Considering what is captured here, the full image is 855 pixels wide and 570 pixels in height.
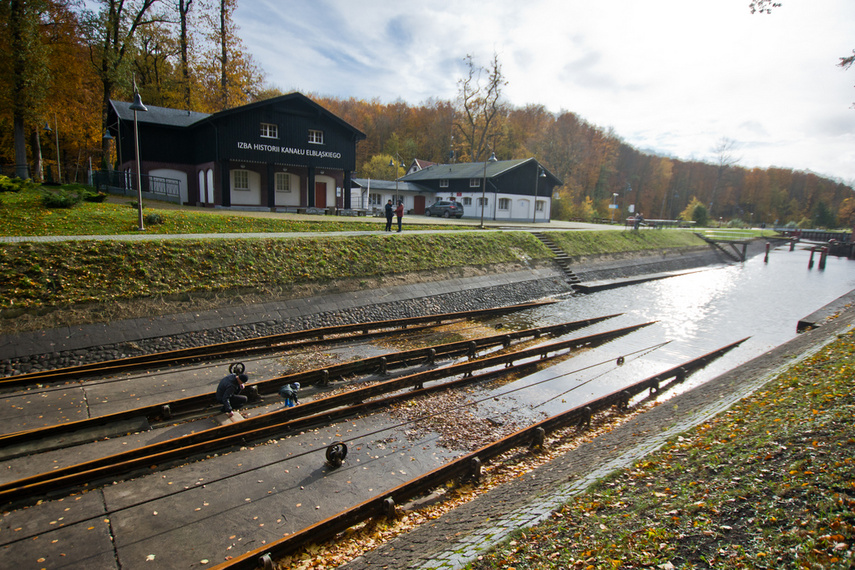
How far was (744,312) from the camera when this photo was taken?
2303cm

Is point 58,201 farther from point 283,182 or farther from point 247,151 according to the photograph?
point 283,182

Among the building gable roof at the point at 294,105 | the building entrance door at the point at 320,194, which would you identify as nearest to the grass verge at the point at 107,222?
the building gable roof at the point at 294,105

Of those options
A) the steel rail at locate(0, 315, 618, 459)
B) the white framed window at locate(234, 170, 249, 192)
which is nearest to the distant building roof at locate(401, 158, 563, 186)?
the white framed window at locate(234, 170, 249, 192)

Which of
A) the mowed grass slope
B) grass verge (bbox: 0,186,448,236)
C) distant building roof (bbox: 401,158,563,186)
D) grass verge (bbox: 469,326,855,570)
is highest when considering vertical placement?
distant building roof (bbox: 401,158,563,186)

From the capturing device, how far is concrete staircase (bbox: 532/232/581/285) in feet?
92.1

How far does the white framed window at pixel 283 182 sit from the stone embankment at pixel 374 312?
60.1 ft

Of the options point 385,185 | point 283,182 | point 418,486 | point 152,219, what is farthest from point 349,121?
point 418,486

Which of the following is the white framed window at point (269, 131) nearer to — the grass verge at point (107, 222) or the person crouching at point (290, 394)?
the grass verge at point (107, 222)

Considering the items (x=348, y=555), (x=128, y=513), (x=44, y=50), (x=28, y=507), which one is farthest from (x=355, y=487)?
(x=44, y=50)

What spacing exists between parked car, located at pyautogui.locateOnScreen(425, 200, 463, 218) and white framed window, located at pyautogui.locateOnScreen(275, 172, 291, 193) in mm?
16020

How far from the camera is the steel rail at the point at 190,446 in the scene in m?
6.47

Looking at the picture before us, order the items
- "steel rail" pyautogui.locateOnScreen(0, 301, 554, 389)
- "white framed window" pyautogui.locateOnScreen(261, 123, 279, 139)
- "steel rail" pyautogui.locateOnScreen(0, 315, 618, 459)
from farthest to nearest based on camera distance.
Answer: "white framed window" pyautogui.locateOnScreen(261, 123, 279, 139) < "steel rail" pyautogui.locateOnScreen(0, 301, 554, 389) < "steel rail" pyautogui.locateOnScreen(0, 315, 618, 459)

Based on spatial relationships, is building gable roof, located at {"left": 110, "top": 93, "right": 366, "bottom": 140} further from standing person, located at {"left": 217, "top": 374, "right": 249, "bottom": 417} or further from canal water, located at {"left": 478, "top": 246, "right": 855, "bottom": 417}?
standing person, located at {"left": 217, "top": 374, "right": 249, "bottom": 417}

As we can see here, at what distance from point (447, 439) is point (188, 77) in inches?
1810
